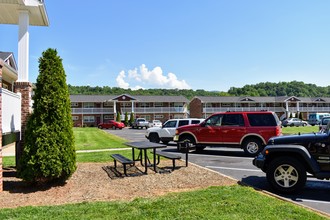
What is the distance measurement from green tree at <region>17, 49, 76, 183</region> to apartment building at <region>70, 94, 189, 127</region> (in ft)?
165

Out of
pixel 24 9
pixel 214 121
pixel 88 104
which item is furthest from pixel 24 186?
pixel 88 104

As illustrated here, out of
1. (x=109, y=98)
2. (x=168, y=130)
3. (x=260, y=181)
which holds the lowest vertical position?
(x=260, y=181)

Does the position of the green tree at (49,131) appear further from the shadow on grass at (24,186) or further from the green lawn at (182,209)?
the green lawn at (182,209)

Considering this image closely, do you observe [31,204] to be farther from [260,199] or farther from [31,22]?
[31,22]

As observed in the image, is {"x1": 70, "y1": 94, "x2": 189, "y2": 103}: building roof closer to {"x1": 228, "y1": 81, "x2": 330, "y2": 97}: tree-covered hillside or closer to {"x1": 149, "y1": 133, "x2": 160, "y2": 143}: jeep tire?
{"x1": 149, "y1": 133, "x2": 160, "y2": 143}: jeep tire

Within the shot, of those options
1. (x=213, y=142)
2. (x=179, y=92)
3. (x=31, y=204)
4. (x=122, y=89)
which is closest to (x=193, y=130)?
(x=213, y=142)

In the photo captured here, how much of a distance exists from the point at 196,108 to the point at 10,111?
61683mm

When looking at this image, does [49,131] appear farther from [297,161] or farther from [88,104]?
[88,104]

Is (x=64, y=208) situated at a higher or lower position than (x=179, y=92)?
lower

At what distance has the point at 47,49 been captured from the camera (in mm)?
7633

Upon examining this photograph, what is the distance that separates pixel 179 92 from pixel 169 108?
59.2 meters

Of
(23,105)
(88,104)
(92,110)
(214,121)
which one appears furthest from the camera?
(88,104)

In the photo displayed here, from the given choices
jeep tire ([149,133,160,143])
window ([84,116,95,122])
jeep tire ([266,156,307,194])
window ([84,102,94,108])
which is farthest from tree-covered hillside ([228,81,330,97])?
jeep tire ([266,156,307,194])

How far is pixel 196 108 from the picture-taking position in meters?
68.2
